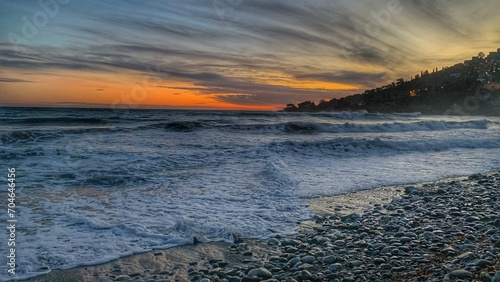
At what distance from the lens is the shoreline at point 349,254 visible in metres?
4.11

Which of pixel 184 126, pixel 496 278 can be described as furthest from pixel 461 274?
pixel 184 126

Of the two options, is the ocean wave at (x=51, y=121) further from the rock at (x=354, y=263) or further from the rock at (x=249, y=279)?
the rock at (x=354, y=263)

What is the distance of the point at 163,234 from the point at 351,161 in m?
10.6

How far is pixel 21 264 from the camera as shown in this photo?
445 centimetres

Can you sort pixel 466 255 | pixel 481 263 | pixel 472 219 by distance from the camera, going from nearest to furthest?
1. pixel 481 263
2. pixel 466 255
3. pixel 472 219

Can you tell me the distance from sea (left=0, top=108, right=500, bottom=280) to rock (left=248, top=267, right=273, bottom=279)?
56.7 inches

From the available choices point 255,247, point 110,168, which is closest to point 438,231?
point 255,247

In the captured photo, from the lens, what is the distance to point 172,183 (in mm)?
9445

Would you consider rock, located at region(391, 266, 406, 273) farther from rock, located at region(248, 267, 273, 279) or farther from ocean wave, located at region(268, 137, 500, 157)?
ocean wave, located at region(268, 137, 500, 157)

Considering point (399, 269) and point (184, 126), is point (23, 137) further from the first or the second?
point (399, 269)

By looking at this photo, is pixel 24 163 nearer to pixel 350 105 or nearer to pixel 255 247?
pixel 255 247

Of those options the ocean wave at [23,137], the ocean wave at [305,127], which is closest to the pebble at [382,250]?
the ocean wave at [23,137]

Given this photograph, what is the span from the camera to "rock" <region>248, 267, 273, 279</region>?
161 inches

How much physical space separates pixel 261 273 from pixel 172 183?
586cm
